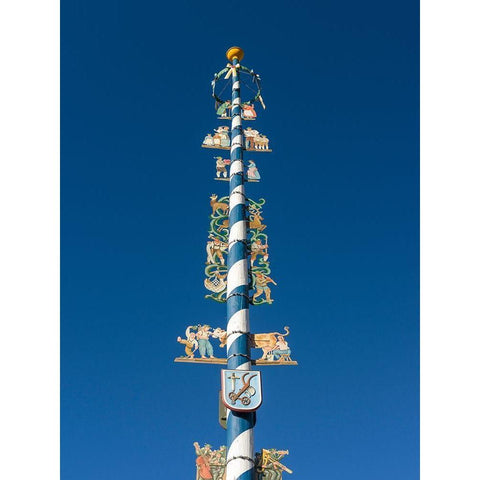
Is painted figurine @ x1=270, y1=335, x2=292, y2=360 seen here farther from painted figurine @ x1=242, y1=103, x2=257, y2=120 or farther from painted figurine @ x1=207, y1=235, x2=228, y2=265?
painted figurine @ x1=242, y1=103, x2=257, y2=120

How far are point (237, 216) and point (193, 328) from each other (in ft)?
7.85

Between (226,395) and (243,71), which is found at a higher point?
(243,71)

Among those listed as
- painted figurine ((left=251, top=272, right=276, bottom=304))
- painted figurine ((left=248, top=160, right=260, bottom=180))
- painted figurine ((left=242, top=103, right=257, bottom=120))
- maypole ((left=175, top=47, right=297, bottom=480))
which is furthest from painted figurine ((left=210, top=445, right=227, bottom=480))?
painted figurine ((left=242, top=103, right=257, bottom=120))

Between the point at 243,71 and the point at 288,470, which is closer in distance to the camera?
the point at 288,470

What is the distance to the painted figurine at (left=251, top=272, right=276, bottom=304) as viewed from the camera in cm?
1173

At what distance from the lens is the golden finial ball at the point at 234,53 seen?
48.4 feet

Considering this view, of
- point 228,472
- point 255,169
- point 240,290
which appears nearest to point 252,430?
point 228,472

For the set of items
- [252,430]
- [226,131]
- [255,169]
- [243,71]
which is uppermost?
[243,71]

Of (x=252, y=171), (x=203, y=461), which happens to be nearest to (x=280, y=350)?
(x=203, y=461)

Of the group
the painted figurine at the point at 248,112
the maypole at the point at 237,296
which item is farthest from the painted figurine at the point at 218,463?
the painted figurine at the point at 248,112

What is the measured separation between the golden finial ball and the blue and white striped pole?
74 cm

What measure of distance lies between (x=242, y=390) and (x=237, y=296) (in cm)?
199
